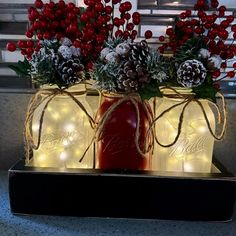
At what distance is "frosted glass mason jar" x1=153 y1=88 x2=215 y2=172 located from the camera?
638 mm

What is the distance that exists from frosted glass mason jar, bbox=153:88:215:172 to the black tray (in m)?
→ 0.06

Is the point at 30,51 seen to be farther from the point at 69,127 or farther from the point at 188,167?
the point at 188,167

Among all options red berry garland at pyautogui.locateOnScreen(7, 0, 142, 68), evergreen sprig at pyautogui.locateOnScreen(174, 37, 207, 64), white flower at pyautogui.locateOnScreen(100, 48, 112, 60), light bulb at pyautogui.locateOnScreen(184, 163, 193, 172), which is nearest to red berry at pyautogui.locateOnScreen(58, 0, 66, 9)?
red berry garland at pyautogui.locateOnScreen(7, 0, 142, 68)

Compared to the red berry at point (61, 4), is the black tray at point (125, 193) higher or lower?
→ lower

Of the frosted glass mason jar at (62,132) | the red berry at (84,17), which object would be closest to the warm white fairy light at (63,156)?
the frosted glass mason jar at (62,132)

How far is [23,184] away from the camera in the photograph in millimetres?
591

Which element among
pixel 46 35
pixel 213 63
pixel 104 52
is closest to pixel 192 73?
pixel 213 63

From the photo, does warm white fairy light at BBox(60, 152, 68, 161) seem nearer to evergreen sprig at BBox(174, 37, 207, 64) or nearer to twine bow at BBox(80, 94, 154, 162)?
twine bow at BBox(80, 94, 154, 162)

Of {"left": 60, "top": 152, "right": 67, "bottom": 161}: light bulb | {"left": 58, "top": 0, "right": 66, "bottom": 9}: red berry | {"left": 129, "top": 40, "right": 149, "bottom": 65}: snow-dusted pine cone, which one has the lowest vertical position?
{"left": 60, "top": 152, "right": 67, "bottom": 161}: light bulb

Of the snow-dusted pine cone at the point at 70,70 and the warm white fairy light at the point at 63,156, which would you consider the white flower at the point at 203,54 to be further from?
the warm white fairy light at the point at 63,156

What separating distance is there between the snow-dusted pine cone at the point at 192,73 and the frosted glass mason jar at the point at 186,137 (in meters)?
0.08

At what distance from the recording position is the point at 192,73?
543mm

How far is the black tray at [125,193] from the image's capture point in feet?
1.90

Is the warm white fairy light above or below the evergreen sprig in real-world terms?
below
